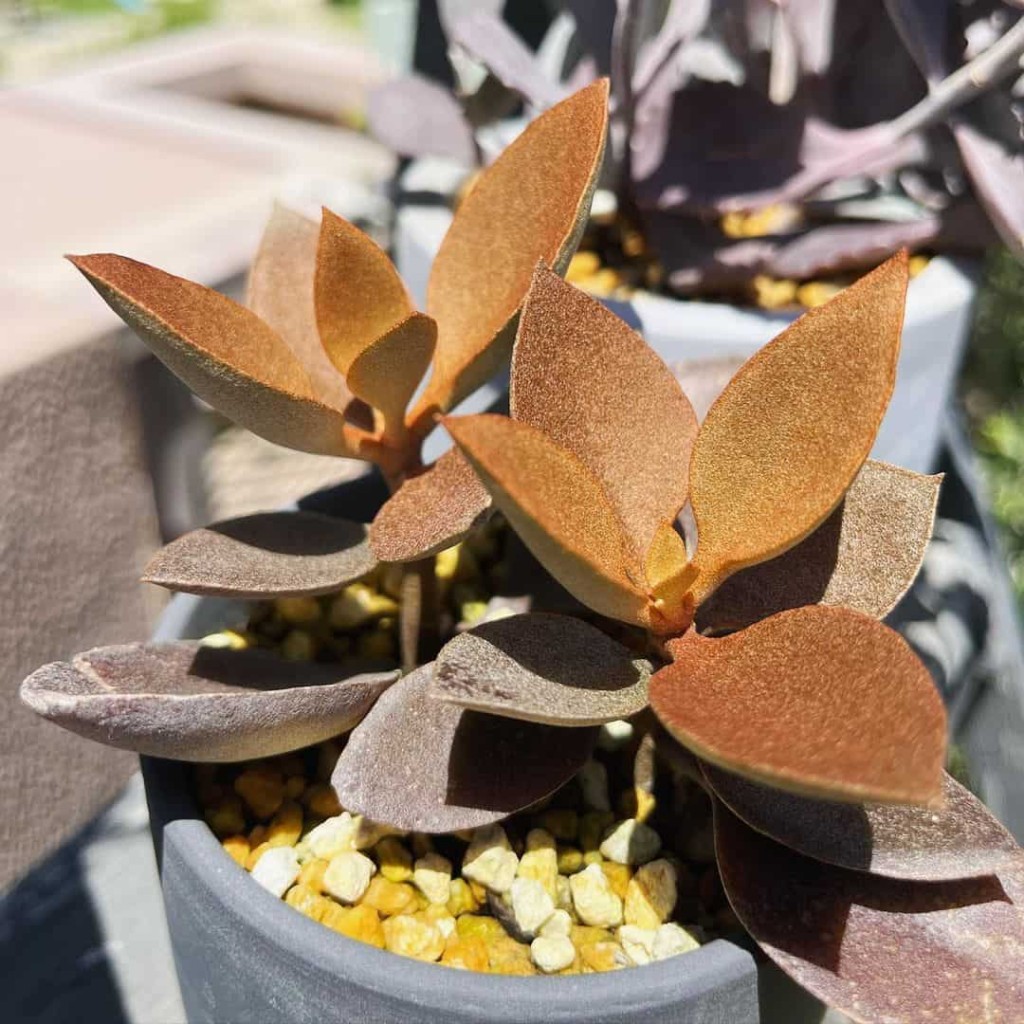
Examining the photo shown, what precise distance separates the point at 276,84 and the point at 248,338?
1.18 m

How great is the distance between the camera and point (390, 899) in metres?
0.44

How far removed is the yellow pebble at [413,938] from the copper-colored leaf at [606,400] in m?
0.18

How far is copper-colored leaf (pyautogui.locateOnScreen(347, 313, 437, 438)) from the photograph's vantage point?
39 centimetres

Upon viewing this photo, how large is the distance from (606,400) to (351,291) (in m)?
0.11

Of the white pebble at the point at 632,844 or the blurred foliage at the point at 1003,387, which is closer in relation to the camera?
the white pebble at the point at 632,844

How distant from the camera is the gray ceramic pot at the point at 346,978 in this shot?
0.35 metres

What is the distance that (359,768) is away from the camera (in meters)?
0.38

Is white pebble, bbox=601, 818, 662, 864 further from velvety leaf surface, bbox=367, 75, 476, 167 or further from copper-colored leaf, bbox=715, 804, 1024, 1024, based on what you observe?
velvety leaf surface, bbox=367, 75, 476, 167

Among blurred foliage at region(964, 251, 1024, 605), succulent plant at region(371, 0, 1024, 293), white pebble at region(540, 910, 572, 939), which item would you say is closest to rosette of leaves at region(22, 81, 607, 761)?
white pebble at region(540, 910, 572, 939)

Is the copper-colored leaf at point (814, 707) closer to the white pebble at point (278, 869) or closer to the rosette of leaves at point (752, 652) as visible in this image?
the rosette of leaves at point (752, 652)

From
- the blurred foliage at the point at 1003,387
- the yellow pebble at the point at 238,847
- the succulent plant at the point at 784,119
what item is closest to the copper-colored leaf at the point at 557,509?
the yellow pebble at the point at 238,847

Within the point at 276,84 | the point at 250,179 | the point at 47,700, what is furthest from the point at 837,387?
A: the point at 276,84

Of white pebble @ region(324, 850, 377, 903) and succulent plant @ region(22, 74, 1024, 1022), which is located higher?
succulent plant @ region(22, 74, 1024, 1022)

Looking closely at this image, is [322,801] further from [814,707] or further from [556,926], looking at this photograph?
[814,707]
